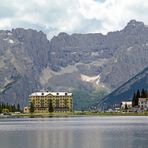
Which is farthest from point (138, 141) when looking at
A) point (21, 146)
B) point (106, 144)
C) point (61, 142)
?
point (21, 146)

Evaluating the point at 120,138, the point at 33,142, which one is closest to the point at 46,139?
the point at 33,142

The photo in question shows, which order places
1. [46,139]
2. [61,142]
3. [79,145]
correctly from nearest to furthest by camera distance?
[79,145] < [61,142] < [46,139]

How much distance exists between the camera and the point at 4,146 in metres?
91.8

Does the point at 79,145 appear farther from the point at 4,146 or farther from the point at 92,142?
the point at 4,146

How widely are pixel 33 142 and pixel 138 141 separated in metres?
19.3

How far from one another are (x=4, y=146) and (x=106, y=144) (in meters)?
17.4

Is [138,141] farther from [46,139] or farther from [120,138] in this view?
[46,139]

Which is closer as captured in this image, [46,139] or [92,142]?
[92,142]

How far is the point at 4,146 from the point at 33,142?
8.89m

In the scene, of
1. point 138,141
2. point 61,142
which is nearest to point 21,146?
point 61,142

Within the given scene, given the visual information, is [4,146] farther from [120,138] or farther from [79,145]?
[120,138]

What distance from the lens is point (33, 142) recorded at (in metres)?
99.5

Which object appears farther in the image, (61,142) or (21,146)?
(61,142)

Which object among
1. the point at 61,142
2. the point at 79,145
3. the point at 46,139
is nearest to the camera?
the point at 79,145
